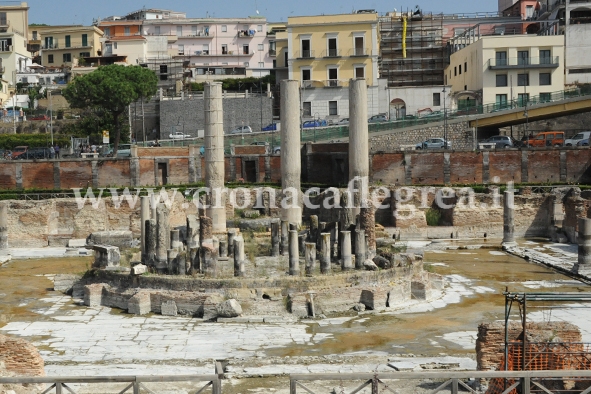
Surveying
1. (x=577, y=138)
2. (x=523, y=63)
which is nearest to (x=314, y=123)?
(x=523, y=63)

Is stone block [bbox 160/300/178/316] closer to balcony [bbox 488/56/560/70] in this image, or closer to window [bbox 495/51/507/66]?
balcony [bbox 488/56/560/70]

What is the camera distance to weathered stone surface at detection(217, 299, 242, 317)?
2423 centimetres

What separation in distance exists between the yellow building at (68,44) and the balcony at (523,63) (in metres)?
35.8

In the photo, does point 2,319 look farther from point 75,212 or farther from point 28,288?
point 75,212

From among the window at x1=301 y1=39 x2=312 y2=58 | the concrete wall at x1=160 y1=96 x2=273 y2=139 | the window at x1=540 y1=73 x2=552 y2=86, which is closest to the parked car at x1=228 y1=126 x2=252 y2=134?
the concrete wall at x1=160 y1=96 x2=273 y2=139

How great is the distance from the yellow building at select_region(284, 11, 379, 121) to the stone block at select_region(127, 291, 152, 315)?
3781 cm

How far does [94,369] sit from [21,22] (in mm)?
70149

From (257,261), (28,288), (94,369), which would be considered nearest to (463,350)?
(94,369)

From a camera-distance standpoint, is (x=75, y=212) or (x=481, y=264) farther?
(x=75, y=212)

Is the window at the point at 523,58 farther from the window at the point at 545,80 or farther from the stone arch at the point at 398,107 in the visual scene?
the stone arch at the point at 398,107

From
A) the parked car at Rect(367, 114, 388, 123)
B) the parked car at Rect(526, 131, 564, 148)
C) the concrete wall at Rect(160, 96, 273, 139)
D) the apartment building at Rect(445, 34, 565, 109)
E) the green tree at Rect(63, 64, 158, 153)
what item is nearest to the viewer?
the parked car at Rect(526, 131, 564, 148)

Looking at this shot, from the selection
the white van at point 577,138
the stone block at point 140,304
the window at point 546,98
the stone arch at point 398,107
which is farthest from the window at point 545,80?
the stone block at point 140,304

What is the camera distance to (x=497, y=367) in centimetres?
1711

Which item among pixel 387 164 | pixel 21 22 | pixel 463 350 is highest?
pixel 21 22
